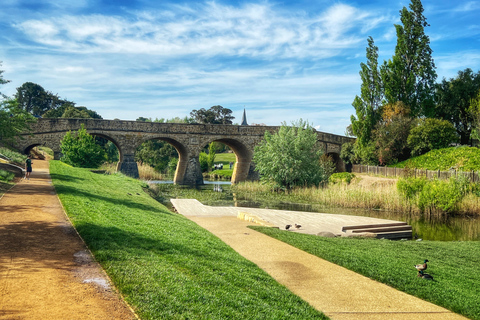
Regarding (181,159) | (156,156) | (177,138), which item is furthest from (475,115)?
(156,156)

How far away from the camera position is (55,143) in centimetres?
3916

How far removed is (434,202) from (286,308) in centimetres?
1924

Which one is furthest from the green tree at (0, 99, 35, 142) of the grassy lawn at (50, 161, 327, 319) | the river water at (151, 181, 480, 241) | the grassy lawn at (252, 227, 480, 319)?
the grassy lawn at (252, 227, 480, 319)

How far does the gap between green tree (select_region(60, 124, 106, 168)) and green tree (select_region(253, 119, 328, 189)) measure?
15.2 meters

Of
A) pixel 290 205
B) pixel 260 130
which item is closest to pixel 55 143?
pixel 260 130

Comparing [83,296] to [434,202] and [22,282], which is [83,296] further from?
[434,202]

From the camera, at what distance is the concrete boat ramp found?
14305mm

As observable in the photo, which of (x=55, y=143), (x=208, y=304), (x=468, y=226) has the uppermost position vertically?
(x=55, y=143)

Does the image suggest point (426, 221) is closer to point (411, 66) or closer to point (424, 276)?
point (424, 276)

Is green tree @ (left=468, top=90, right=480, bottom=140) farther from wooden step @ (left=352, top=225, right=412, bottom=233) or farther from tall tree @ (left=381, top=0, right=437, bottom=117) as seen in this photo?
wooden step @ (left=352, top=225, right=412, bottom=233)

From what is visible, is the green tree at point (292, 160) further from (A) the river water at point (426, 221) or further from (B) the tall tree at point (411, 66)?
(B) the tall tree at point (411, 66)

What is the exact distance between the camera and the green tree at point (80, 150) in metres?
Answer: 35.6

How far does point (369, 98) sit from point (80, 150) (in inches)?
1134

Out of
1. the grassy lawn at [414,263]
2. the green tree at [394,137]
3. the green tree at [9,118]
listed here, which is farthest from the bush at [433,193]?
the green tree at [9,118]
